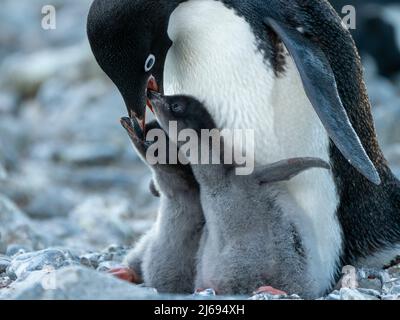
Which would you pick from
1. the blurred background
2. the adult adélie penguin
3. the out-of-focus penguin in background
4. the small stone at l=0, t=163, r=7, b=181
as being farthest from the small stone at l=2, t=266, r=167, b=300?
the out-of-focus penguin in background

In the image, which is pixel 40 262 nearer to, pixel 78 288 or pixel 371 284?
pixel 78 288

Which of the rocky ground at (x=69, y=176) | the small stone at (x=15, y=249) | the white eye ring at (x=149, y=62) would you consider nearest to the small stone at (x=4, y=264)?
the rocky ground at (x=69, y=176)

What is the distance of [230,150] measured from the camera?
4.05 metres

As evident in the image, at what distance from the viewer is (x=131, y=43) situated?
13.4 feet

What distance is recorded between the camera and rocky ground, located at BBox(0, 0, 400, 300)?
376 centimetres

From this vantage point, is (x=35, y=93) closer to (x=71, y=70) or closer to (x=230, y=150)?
(x=71, y=70)

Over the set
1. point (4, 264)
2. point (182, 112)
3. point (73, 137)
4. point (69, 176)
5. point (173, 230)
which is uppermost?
point (182, 112)

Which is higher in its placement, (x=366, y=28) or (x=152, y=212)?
(x=366, y=28)

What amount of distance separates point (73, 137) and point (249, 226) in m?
6.99

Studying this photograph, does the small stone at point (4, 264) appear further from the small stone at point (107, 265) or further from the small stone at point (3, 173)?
the small stone at point (3, 173)

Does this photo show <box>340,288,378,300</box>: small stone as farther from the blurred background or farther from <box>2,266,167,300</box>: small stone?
the blurred background

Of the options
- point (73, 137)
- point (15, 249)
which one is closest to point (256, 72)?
point (15, 249)
